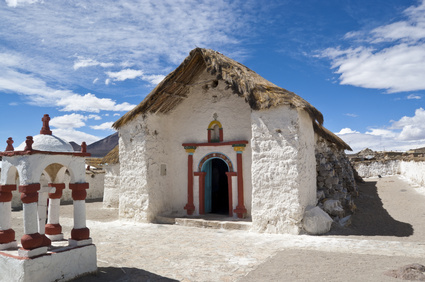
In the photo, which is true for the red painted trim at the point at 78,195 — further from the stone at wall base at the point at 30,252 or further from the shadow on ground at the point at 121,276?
the shadow on ground at the point at 121,276

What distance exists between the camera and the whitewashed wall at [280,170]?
792cm

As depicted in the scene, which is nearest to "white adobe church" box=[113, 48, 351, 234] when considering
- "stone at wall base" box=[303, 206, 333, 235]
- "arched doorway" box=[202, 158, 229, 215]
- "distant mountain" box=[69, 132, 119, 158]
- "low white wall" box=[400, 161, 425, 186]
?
"stone at wall base" box=[303, 206, 333, 235]

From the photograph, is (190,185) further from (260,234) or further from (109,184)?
(109,184)

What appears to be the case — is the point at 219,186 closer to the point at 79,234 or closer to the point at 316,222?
the point at 316,222

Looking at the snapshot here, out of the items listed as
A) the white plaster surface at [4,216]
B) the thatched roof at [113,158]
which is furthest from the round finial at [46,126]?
the thatched roof at [113,158]

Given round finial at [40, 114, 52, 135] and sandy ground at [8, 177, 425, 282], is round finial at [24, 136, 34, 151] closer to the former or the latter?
round finial at [40, 114, 52, 135]

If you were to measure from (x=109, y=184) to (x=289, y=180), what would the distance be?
9.31 m

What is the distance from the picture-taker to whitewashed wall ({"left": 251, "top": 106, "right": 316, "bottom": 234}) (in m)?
7.92

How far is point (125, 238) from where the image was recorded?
7.98 metres

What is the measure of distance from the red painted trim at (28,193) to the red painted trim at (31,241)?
479mm

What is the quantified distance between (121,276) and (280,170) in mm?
4604

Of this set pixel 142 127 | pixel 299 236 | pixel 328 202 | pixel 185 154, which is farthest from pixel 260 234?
pixel 142 127

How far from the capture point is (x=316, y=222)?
775 centimetres

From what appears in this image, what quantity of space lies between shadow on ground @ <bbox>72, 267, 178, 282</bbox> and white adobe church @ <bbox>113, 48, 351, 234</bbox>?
3.84 m
